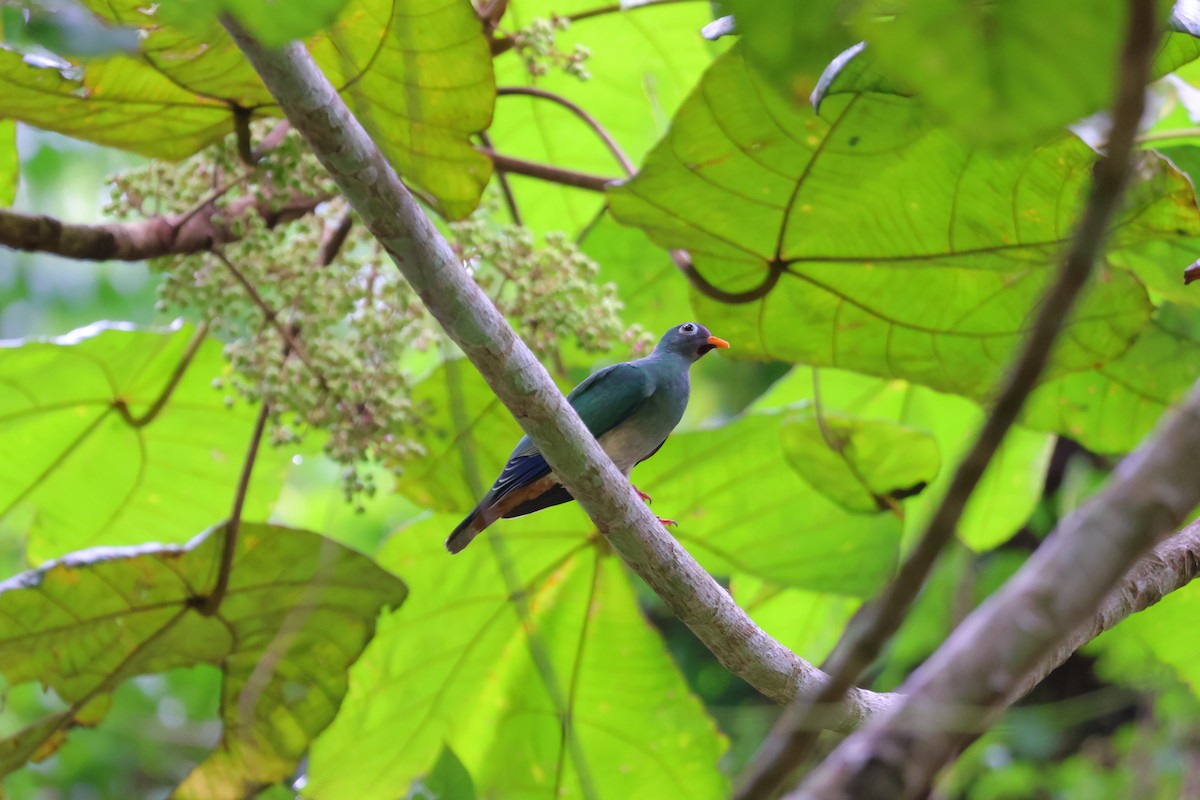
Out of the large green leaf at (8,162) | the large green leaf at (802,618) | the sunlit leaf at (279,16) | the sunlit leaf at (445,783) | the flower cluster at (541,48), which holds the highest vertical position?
the large green leaf at (8,162)

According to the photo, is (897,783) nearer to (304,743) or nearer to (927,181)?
(927,181)

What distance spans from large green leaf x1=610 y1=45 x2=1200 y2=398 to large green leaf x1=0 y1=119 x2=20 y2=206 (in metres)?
1.04

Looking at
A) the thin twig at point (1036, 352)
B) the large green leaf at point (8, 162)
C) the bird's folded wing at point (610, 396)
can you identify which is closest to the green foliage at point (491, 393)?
the large green leaf at point (8, 162)

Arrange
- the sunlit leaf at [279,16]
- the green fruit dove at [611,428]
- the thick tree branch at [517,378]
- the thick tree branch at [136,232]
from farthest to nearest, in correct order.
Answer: the green fruit dove at [611,428] < the thick tree branch at [136,232] < the thick tree branch at [517,378] < the sunlit leaf at [279,16]

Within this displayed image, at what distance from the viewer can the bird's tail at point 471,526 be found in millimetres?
2076

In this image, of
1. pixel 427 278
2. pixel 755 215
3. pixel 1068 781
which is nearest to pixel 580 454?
pixel 427 278

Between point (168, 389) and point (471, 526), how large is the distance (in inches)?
27.5

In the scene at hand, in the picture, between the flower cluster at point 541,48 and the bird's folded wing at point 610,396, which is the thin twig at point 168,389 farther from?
the flower cluster at point 541,48

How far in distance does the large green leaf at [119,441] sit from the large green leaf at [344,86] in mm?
611

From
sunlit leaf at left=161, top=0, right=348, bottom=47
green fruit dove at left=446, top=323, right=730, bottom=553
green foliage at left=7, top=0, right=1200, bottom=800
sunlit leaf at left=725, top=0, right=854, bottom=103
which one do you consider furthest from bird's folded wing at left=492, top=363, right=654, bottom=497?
sunlit leaf at left=725, top=0, right=854, bottom=103

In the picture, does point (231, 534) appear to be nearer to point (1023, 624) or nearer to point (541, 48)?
point (541, 48)

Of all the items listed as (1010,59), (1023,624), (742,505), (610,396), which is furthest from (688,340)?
(1023,624)

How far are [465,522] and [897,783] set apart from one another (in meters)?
1.68

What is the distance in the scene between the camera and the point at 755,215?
1914 mm
